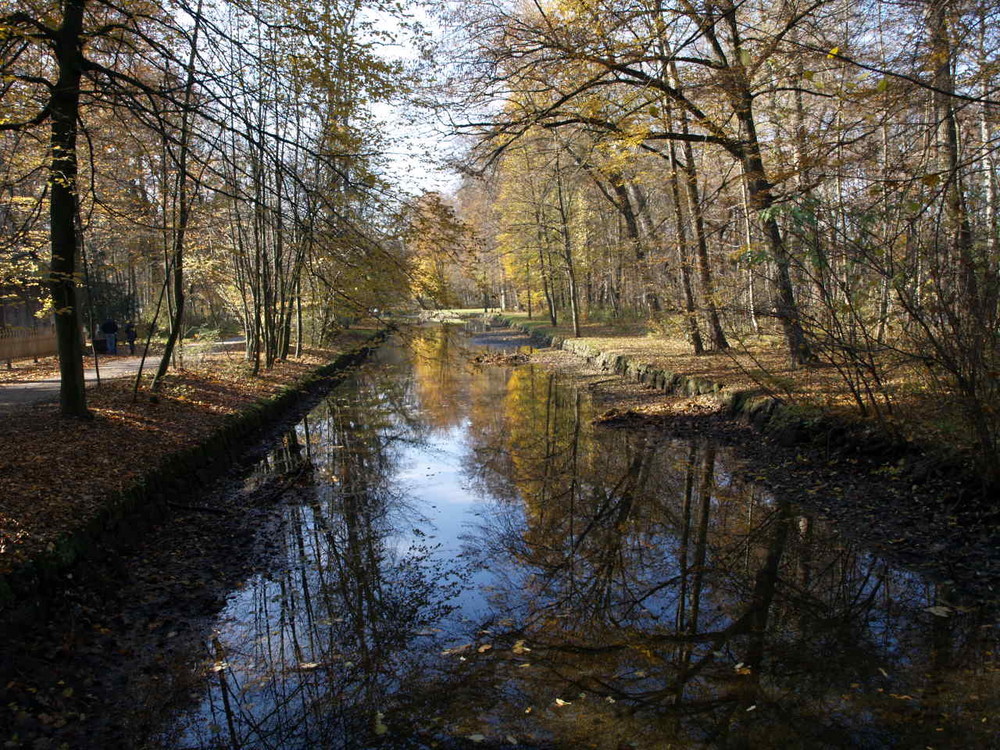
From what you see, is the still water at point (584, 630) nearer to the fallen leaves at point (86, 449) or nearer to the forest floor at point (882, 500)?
the forest floor at point (882, 500)

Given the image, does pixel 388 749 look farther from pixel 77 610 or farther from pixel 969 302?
pixel 969 302

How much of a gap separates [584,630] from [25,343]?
67.9 feet

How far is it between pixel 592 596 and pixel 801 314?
399 cm

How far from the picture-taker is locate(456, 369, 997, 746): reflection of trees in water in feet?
11.7

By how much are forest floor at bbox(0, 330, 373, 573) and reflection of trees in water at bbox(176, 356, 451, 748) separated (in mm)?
1622

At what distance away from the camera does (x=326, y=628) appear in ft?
15.7

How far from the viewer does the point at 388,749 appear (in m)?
3.41

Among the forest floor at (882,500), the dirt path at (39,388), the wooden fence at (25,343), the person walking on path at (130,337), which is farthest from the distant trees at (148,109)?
the person walking on path at (130,337)

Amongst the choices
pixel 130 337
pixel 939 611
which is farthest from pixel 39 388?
pixel 939 611

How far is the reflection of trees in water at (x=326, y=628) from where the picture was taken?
3.71 m

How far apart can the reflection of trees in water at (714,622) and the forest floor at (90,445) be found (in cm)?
360

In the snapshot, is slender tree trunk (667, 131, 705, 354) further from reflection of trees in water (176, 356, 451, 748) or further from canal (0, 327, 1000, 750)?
reflection of trees in water (176, 356, 451, 748)

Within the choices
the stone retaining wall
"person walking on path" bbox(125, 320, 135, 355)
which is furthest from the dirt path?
the stone retaining wall

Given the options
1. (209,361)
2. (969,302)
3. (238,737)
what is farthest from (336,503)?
(209,361)
